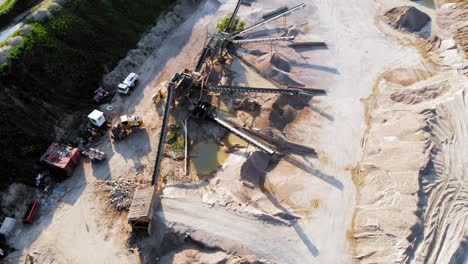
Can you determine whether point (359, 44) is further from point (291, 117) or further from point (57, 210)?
point (57, 210)

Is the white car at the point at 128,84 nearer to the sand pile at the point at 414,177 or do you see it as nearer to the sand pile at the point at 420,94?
the sand pile at the point at 414,177

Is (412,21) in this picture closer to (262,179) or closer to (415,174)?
A: (415,174)

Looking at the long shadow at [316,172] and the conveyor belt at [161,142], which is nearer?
the conveyor belt at [161,142]

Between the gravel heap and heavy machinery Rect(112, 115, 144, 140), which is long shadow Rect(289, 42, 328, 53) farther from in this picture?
the gravel heap

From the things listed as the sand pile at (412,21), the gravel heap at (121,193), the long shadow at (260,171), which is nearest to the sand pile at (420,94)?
the sand pile at (412,21)

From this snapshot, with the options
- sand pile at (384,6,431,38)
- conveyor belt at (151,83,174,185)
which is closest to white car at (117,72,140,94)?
conveyor belt at (151,83,174,185)

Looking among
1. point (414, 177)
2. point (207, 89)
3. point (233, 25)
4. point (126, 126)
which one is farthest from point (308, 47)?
point (126, 126)

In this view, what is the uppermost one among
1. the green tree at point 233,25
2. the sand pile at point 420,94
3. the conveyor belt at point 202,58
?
the green tree at point 233,25
